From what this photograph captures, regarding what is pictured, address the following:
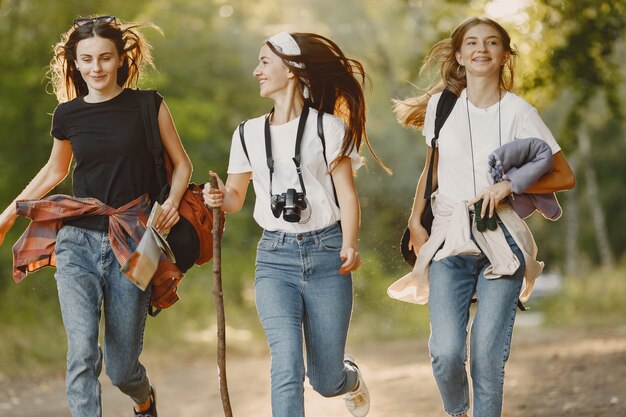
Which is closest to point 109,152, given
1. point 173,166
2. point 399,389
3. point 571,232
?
point 173,166

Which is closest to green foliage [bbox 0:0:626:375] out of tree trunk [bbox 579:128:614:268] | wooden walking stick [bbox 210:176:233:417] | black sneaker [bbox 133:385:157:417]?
tree trunk [bbox 579:128:614:268]

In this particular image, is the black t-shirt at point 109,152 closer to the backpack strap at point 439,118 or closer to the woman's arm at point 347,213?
the woman's arm at point 347,213

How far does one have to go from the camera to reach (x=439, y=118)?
19.8 feet

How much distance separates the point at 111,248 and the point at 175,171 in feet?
1.92

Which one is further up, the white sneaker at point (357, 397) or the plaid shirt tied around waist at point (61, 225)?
the plaid shirt tied around waist at point (61, 225)

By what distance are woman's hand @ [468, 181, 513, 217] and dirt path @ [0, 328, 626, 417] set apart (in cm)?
336

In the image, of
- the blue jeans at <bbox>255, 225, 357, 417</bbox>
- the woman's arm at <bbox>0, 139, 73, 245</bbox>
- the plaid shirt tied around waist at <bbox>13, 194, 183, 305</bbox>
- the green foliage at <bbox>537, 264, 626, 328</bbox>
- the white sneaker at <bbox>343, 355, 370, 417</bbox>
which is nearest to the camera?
the blue jeans at <bbox>255, 225, 357, 417</bbox>

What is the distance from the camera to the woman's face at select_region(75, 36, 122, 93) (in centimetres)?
609

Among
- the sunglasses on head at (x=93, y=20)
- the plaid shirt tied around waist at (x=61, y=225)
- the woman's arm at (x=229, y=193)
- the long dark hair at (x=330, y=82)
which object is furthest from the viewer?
the sunglasses on head at (x=93, y=20)

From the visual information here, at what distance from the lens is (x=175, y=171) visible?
246 inches

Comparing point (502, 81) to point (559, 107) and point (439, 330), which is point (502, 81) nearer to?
point (439, 330)

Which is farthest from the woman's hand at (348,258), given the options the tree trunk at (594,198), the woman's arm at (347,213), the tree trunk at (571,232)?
the tree trunk at (571,232)

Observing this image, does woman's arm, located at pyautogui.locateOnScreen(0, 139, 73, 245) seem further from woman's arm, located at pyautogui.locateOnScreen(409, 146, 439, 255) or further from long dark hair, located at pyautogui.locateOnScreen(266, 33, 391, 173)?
woman's arm, located at pyautogui.locateOnScreen(409, 146, 439, 255)

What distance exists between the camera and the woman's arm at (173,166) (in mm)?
6109
